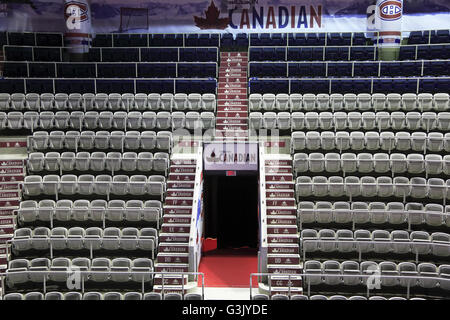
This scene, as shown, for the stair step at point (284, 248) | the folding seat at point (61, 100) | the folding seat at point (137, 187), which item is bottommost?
the stair step at point (284, 248)

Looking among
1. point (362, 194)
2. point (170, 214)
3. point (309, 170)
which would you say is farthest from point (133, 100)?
point (362, 194)

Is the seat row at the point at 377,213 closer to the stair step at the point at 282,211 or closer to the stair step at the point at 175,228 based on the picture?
the stair step at the point at 282,211

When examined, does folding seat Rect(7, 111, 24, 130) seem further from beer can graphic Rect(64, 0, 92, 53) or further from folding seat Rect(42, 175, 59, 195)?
beer can graphic Rect(64, 0, 92, 53)

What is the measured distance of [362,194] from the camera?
8.13m

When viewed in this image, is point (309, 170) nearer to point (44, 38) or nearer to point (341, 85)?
point (341, 85)

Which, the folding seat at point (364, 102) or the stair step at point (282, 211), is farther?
the folding seat at point (364, 102)

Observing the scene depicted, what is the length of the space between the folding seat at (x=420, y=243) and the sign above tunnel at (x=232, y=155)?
280 cm

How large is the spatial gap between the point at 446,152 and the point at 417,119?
82cm

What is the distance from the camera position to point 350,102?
9.88 meters

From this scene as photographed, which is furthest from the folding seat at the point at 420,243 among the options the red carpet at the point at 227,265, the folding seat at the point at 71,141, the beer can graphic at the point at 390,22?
the beer can graphic at the point at 390,22

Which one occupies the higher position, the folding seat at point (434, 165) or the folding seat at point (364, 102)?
the folding seat at point (364, 102)

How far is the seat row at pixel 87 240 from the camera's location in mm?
7441

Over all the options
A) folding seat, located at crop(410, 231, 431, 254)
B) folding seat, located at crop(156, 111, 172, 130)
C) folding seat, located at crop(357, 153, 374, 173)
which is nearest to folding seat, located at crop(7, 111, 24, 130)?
folding seat, located at crop(156, 111, 172, 130)

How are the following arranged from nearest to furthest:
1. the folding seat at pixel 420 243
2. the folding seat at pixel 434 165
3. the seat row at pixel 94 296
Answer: the seat row at pixel 94 296 → the folding seat at pixel 420 243 → the folding seat at pixel 434 165
